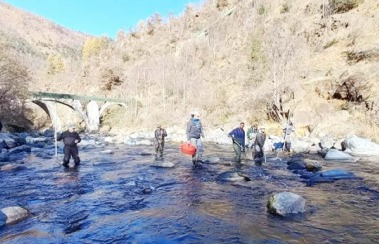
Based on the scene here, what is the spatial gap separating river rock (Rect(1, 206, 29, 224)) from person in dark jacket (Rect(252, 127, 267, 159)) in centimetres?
1009

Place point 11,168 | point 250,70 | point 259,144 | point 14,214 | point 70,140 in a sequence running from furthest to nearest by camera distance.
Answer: point 250,70, point 259,144, point 11,168, point 70,140, point 14,214

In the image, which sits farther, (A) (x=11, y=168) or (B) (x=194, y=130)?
(A) (x=11, y=168)

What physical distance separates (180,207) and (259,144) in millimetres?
8235

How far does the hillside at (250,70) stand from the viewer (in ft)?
87.1

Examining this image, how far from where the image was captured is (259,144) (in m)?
15.0

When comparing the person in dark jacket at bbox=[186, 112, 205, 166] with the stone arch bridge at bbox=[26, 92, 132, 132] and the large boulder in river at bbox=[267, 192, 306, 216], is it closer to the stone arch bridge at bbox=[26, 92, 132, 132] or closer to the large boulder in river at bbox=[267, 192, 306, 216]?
the large boulder in river at bbox=[267, 192, 306, 216]

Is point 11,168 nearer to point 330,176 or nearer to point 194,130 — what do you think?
point 194,130

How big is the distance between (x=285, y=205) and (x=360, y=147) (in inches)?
490

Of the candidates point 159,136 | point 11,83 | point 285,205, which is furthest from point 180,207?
point 11,83

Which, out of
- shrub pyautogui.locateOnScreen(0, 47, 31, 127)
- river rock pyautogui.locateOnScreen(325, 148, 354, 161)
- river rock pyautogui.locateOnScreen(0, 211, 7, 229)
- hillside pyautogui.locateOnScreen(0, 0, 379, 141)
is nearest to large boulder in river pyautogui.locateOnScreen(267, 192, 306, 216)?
river rock pyautogui.locateOnScreen(0, 211, 7, 229)

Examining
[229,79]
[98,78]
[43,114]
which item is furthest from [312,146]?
[98,78]

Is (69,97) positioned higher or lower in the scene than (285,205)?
higher

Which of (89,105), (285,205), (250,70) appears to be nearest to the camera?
(285,205)

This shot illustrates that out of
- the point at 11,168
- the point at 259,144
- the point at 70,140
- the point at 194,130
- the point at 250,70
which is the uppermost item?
the point at 250,70
